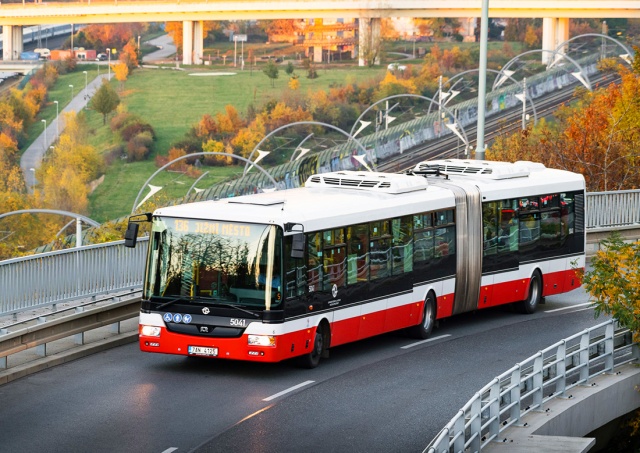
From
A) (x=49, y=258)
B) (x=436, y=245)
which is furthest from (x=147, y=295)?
(x=436, y=245)

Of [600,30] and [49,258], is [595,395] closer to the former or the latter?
[49,258]

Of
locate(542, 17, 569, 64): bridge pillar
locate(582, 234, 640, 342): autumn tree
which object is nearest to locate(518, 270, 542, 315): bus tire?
locate(582, 234, 640, 342): autumn tree

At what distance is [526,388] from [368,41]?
540 ft

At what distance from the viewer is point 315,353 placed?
2022 centimetres

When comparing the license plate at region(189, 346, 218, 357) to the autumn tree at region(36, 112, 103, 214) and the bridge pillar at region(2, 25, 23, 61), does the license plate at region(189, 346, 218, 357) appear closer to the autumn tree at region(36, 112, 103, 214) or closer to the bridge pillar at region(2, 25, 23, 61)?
the autumn tree at region(36, 112, 103, 214)

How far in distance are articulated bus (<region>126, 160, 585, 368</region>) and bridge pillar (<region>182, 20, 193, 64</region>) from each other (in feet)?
511

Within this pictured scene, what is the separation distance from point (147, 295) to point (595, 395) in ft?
20.4

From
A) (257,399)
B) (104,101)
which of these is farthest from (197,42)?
(257,399)

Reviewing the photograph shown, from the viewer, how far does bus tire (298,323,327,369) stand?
20.1m

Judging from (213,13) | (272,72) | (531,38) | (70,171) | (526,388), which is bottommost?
(70,171)

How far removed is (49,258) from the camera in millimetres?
20219

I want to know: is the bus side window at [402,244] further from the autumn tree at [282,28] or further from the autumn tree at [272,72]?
the autumn tree at [282,28]

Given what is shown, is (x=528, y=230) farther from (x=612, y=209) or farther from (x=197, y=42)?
(x=197, y=42)

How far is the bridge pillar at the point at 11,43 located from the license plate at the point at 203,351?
172 m
